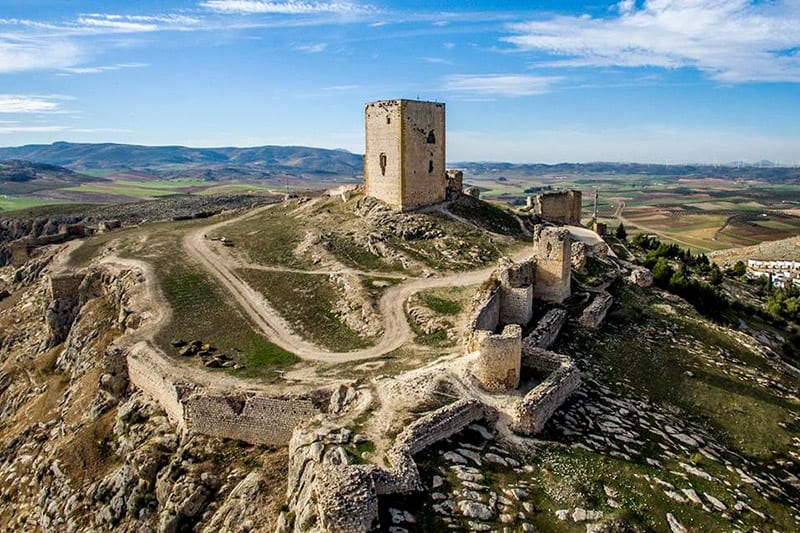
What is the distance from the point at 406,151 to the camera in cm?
4394

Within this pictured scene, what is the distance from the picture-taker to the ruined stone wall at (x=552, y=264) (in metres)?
31.1

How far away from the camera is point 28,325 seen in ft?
132

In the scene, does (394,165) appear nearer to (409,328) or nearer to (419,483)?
(409,328)

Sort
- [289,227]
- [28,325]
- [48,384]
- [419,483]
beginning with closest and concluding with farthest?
[419,483], [48,384], [28,325], [289,227]

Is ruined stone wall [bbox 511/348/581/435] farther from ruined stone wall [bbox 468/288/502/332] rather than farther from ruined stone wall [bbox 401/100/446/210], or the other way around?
ruined stone wall [bbox 401/100/446/210]

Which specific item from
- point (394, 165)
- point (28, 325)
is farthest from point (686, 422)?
point (28, 325)

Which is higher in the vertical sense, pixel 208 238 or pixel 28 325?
pixel 208 238

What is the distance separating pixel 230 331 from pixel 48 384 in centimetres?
1139

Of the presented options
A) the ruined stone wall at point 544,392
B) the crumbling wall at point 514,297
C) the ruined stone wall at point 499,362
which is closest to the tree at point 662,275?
the crumbling wall at point 514,297

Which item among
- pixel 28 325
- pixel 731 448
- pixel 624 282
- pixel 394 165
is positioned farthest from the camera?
pixel 394 165

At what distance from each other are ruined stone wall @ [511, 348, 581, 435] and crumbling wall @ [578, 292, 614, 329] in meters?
7.44

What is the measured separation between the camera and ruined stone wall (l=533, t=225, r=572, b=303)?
31125 mm

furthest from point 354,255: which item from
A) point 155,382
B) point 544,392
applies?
point 544,392

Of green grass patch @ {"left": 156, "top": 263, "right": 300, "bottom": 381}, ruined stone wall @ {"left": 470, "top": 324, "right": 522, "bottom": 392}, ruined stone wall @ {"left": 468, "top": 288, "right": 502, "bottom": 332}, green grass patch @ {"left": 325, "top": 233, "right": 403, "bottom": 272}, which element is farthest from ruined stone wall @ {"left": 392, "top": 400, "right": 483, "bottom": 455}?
green grass patch @ {"left": 325, "top": 233, "right": 403, "bottom": 272}
